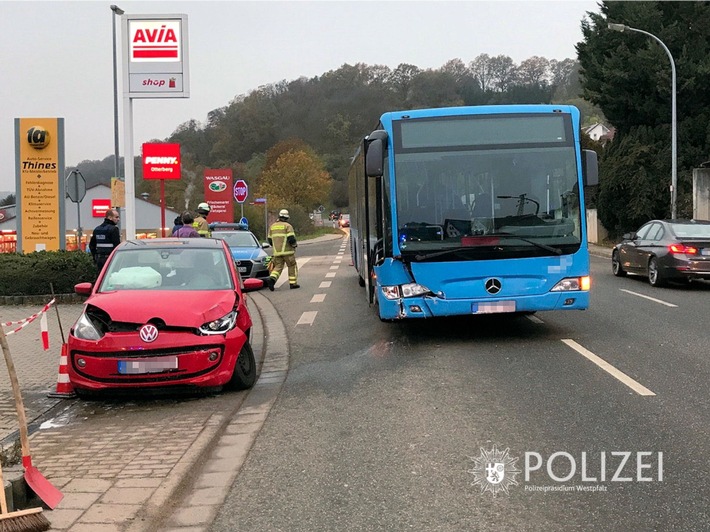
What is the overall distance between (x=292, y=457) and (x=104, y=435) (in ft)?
5.71

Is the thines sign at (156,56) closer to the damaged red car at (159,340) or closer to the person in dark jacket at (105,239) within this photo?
the person in dark jacket at (105,239)

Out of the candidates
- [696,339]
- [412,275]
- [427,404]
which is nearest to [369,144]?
[412,275]

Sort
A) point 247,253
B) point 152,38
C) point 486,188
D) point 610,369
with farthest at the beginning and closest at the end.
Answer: point 247,253 < point 152,38 < point 486,188 < point 610,369

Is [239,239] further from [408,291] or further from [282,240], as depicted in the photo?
[408,291]

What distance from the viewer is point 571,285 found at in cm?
966

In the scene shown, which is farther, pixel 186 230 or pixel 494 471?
pixel 186 230

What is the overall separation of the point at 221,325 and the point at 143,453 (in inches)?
78.0

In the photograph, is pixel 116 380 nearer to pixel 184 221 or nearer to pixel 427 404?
pixel 427 404

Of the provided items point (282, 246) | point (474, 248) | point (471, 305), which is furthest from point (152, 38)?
point (471, 305)

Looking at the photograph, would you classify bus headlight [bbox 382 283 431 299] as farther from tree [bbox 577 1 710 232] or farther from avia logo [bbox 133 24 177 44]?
tree [bbox 577 1 710 232]

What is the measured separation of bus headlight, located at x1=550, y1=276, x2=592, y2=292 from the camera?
31.6 feet

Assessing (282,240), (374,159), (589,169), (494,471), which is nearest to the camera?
(494,471)

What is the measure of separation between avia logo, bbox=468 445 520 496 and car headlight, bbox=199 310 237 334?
9.64ft

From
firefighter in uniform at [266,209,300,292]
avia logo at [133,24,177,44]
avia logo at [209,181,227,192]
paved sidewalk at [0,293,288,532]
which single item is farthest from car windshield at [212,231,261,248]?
avia logo at [209,181,227,192]
